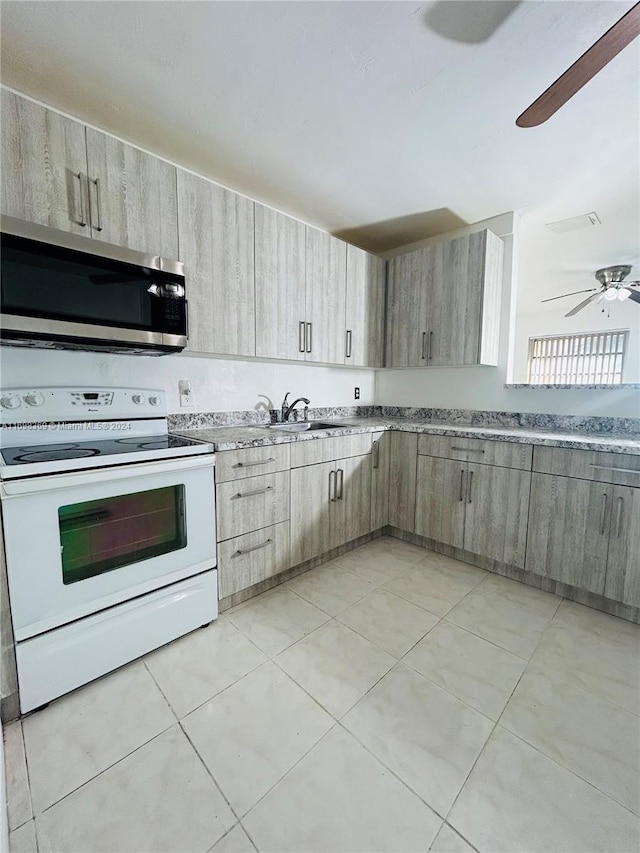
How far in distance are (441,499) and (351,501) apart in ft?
2.05

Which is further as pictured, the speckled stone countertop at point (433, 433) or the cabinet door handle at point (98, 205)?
the speckled stone countertop at point (433, 433)

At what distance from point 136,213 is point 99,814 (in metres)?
2.20

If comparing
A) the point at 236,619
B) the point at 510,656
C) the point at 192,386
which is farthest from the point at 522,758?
the point at 192,386

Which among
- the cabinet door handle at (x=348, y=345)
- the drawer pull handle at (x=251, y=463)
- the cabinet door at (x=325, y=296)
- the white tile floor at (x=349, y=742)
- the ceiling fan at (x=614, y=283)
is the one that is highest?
the ceiling fan at (x=614, y=283)

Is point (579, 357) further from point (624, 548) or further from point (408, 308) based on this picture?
point (624, 548)

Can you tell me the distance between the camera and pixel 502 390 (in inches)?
105

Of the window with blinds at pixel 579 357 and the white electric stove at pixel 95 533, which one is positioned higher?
the window with blinds at pixel 579 357

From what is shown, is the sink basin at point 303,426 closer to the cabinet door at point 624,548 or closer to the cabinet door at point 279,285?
the cabinet door at point 279,285

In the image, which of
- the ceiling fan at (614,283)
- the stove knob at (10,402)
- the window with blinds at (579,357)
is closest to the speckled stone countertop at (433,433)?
the stove knob at (10,402)

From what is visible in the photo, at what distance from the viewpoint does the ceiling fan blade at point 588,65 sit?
2.95 ft

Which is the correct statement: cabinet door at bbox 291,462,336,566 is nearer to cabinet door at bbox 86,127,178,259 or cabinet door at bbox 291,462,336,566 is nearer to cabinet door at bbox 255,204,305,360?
cabinet door at bbox 255,204,305,360

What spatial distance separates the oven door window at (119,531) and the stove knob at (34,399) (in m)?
0.59

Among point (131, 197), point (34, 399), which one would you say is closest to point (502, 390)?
point (131, 197)

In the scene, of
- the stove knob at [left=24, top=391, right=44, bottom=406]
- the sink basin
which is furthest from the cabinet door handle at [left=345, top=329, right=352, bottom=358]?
the stove knob at [left=24, top=391, right=44, bottom=406]
